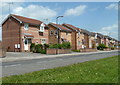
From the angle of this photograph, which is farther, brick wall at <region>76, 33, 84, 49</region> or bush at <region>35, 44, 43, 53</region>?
brick wall at <region>76, 33, 84, 49</region>

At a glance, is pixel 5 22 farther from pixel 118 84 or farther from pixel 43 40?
pixel 118 84

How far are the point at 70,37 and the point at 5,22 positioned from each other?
23207 millimetres

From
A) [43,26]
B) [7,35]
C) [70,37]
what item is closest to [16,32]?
[7,35]

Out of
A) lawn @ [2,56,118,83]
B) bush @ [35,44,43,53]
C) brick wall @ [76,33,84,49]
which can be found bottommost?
lawn @ [2,56,118,83]

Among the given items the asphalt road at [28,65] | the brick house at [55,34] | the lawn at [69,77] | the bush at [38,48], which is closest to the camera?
the lawn at [69,77]

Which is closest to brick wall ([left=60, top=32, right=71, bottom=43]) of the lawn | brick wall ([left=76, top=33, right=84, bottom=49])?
brick wall ([left=76, top=33, right=84, bottom=49])

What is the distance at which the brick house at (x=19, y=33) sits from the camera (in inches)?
1260

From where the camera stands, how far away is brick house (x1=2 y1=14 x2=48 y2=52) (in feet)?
105

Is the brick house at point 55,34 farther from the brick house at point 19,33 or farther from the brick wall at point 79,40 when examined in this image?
the brick house at point 19,33

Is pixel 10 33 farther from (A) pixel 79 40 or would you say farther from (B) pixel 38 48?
(A) pixel 79 40

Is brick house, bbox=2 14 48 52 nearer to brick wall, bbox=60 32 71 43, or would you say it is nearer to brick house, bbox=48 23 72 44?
brick house, bbox=48 23 72 44

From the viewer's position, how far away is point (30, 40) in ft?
112

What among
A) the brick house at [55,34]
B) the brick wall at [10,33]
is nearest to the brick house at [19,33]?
the brick wall at [10,33]

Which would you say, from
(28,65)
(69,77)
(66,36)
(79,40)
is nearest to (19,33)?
(66,36)
